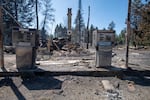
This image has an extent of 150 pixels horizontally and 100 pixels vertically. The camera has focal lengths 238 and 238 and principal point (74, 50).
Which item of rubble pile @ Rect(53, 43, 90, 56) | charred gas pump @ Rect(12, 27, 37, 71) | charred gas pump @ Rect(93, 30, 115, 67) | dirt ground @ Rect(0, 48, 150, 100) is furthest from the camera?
rubble pile @ Rect(53, 43, 90, 56)

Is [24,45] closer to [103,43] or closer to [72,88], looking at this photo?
[72,88]

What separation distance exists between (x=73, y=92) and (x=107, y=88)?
39.7 inches

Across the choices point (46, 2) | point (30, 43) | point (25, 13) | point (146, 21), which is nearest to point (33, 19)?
point (25, 13)

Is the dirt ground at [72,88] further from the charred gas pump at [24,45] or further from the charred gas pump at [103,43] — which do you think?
the charred gas pump at [103,43]

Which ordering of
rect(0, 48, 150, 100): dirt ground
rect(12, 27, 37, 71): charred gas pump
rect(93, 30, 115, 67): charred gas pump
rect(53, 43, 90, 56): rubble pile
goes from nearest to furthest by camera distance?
rect(0, 48, 150, 100): dirt ground, rect(12, 27, 37, 71): charred gas pump, rect(93, 30, 115, 67): charred gas pump, rect(53, 43, 90, 56): rubble pile

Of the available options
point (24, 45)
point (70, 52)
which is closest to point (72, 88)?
point (24, 45)

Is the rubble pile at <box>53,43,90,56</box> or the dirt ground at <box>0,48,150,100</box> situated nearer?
the dirt ground at <box>0,48,150,100</box>

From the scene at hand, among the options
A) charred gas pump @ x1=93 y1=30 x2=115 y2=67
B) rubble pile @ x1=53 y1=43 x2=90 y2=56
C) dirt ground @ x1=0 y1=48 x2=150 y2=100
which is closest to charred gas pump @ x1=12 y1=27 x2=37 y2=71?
dirt ground @ x1=0 y1=48 x2=150 y2=100

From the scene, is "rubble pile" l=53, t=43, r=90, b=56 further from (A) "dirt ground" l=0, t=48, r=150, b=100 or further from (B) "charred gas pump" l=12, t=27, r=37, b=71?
(A) "dirt ground" l=0, t=48, r=150, b=100

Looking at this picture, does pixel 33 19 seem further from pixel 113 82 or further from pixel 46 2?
pixel 113 82

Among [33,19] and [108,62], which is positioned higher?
[33,19]

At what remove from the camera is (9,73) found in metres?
7.89

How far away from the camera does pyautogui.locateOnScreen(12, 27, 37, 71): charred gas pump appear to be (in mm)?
8297

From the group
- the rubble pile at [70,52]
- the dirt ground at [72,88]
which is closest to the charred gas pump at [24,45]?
the dirt ground at [72,88]
